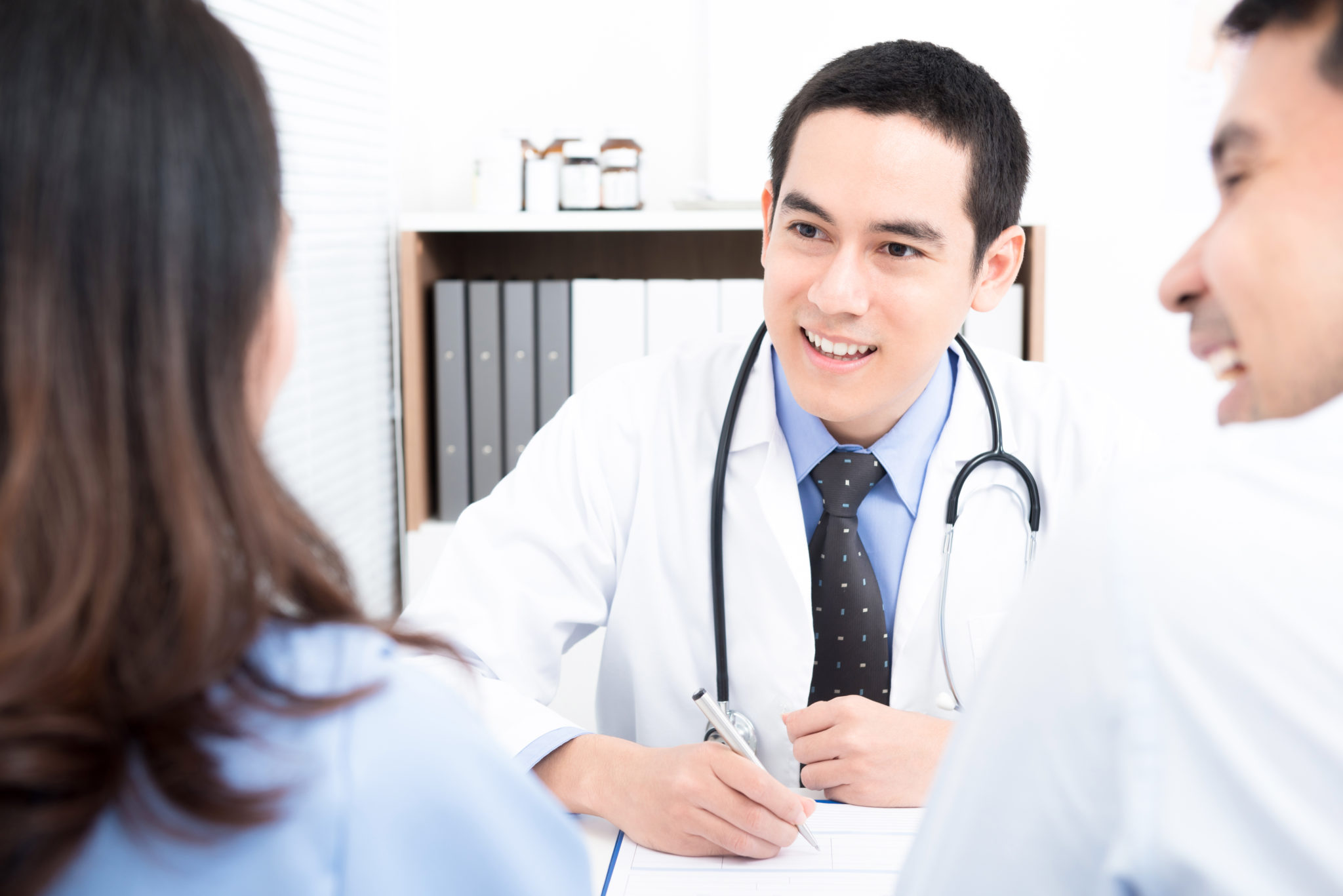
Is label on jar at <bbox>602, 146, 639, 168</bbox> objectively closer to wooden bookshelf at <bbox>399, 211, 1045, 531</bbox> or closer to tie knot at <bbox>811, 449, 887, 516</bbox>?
wooden bookshelf at <bbox>399, 211, 1045, 531</bbox>

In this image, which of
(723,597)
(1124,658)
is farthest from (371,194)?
(1124,658)

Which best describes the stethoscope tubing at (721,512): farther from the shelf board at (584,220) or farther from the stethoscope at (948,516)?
the shelf board at (584,220)

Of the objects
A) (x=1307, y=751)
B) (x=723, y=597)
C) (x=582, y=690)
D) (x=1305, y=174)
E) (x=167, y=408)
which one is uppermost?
(x=1305, y=174)

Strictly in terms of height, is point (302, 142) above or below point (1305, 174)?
above

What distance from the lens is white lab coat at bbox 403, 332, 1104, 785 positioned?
110cm

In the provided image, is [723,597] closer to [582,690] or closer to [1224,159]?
[1224,159]

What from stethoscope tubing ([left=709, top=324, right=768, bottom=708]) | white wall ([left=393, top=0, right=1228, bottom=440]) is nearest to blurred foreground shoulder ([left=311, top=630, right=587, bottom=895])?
stethoscope tubing ([left=709, top=324, right=768, bottom=708])

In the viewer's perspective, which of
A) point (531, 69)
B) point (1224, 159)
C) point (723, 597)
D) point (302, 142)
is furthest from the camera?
point (531, 69)

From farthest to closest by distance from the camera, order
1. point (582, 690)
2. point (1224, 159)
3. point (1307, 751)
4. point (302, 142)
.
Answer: point (582, 690) → point (302, 142) → point (1224, 159) → point (1307, 751)

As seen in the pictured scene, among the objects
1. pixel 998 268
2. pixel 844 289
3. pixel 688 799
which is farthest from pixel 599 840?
pixel 998 268

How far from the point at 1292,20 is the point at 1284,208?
95 millimetres

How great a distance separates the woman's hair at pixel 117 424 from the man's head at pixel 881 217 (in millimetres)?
734

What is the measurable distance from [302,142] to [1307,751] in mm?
1655

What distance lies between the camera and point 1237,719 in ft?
1.29
